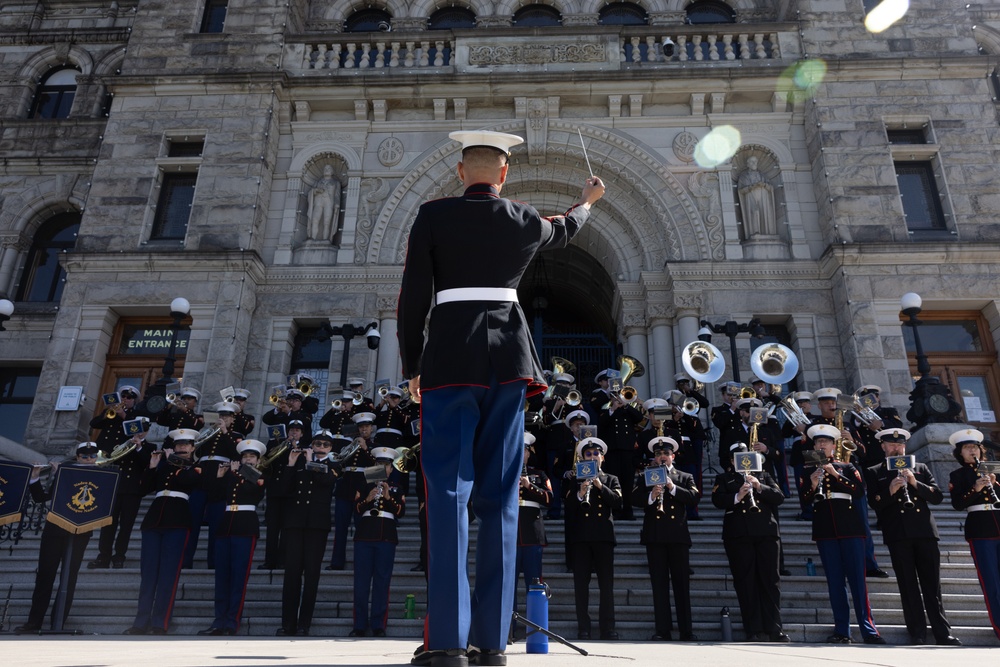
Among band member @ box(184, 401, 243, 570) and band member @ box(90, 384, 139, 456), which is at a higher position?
band member @ box(90, 384, 139, 456)

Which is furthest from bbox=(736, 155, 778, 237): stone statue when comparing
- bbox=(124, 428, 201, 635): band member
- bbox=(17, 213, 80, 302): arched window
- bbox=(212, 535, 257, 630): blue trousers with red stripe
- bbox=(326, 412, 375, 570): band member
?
bbox=(17, 213, 80, 302): arched window

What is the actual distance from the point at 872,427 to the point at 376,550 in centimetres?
701

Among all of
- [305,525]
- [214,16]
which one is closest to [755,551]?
[305,525]

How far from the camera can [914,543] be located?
25.4ft

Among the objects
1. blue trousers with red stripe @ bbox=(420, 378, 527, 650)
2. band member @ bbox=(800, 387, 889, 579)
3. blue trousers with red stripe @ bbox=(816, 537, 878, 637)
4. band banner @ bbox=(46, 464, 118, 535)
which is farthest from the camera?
band member @ bbox=(800, 387, 889, 579)

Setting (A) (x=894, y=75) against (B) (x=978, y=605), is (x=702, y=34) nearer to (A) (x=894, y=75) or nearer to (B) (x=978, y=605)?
(A) (x=894, y=75)

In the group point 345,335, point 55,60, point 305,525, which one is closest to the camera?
point 305,525

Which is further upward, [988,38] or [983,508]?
[988,38]

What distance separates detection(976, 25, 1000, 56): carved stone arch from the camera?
19.4 m

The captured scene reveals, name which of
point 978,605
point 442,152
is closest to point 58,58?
point 442,152

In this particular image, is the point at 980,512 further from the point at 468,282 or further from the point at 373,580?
the point at 468,282

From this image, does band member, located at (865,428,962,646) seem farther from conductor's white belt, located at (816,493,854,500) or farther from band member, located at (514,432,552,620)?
band member, located at (514,432,552,620)

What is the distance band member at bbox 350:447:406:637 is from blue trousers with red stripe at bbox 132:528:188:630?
6.25 feet

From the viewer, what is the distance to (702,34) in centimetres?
1717
